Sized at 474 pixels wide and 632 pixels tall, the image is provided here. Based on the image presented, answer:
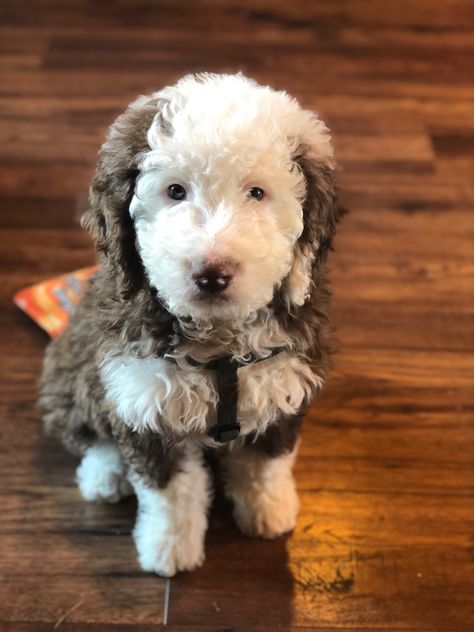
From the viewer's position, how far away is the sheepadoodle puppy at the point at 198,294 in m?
0.97

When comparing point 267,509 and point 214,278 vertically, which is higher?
point 214,278

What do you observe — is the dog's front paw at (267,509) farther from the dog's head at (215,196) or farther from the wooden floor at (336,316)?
the dog's head at (215,196)

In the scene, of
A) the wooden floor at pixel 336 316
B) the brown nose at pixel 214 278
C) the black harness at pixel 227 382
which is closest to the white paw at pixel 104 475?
the wooden floor at pixel 336 316

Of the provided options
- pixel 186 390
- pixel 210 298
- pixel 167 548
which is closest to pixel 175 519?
pixel 167 548

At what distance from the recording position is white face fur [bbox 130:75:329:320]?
958 millimetres

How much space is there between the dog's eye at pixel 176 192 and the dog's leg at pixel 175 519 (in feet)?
1.77

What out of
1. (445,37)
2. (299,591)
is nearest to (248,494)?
(299,591)

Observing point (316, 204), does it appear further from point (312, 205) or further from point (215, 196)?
point (215, 196)

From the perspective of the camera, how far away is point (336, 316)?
6.20ft

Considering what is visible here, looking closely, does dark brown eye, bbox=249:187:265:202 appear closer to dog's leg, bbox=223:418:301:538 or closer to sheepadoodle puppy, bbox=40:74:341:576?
sheepadoodle puppy, bbox=40:74:341:576

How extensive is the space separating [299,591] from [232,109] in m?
0.96

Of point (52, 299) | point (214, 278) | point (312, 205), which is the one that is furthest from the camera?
point (52, 299)

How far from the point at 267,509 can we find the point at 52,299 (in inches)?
32.6

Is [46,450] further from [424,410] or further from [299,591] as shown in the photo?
[424,410]
